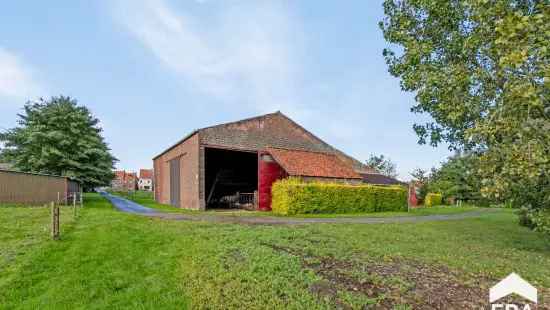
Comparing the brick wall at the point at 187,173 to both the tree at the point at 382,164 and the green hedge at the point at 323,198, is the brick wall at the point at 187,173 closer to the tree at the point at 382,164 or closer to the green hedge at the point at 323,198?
the green hedge at the point at 323,198

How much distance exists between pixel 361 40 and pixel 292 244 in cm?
999

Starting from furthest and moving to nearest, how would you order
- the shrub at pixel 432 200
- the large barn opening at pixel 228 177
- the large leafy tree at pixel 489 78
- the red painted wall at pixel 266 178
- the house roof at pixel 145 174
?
the house roof at pixel 145 174 < the shrub at pixel 432 200 < the large barn opening at pixel 228 177 < the red painted wall at pixel 266 178 < the large leafy tree at pixel 489 78

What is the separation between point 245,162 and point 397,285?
23.6 metres

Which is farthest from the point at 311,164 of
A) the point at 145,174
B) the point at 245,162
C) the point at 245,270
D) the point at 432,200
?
the point at 145,174

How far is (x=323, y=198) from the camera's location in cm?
1828

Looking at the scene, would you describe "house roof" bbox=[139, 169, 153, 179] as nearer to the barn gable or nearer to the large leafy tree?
the barn gable

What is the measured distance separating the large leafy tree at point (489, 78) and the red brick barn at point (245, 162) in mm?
12130

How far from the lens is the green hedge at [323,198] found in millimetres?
17297

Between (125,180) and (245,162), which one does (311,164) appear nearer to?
(245,162)

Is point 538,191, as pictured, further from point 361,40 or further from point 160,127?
point 160,127

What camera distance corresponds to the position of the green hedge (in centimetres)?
1730

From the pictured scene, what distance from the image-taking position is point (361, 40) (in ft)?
42.1

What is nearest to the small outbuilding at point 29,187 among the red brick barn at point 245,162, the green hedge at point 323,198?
the red brick barn at point 245,162

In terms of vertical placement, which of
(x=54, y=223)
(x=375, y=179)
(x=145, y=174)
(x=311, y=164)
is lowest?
(x=145, y=174)
